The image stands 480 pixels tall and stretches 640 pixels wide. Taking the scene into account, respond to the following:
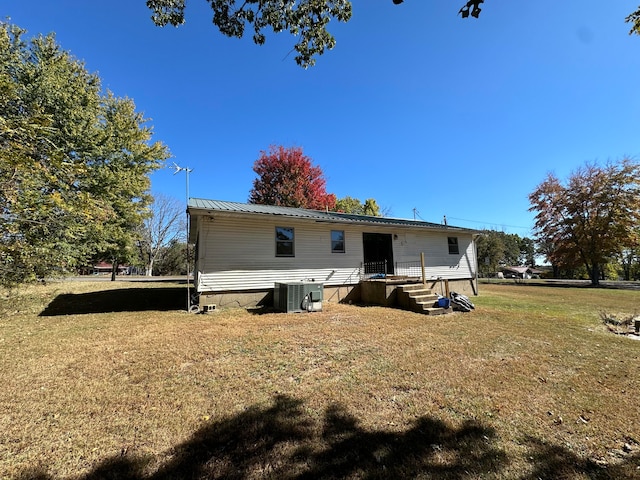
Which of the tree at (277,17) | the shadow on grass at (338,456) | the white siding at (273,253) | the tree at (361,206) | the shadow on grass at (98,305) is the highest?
the tree at (361,206)

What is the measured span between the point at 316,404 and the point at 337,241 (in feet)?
26.4

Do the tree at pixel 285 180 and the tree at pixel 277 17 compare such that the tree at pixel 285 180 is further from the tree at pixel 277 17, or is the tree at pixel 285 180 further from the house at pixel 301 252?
the tree at pixel 277 17

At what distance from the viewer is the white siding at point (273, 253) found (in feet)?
27.7

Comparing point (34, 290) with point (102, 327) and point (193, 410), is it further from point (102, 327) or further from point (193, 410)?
point (193, 410)

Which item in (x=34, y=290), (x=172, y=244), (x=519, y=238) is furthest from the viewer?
(x=519, y=238)

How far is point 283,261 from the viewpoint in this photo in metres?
9.53

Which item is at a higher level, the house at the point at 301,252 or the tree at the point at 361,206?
the tree at the point at 361,206

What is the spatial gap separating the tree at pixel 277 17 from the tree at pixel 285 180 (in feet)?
61.9

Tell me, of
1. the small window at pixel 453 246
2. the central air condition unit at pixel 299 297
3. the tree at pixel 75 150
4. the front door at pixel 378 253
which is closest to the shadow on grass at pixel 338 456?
the central air condition unit at pixel 299 297

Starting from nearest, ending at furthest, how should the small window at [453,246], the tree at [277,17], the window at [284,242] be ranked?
the tree at [277,17] < the window at [284,242] < the small window at [453,246]

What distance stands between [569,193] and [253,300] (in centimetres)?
2839

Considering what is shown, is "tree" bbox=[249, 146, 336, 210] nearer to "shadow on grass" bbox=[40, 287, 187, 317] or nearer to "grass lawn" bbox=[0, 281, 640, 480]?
"shadow on grass" bbox=[40, 287, 187, 317]

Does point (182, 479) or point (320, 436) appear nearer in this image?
point (182, 479)

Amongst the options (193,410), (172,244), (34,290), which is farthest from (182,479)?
(172,244)
